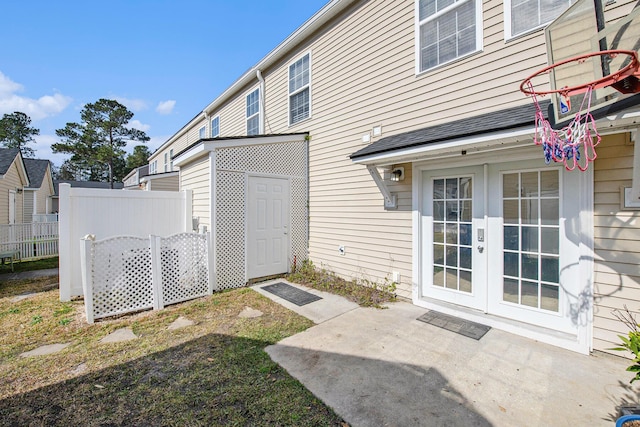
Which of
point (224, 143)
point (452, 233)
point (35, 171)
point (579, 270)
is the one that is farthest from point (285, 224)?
point (35, 171)

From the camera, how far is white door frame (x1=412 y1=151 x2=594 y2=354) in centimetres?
290

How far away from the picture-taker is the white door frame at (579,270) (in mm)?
2904

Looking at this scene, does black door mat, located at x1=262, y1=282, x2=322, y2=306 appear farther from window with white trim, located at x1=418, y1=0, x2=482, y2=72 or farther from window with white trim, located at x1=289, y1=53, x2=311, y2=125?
window with white trim, located at x1=418, y1=0, x2=482, y2=72

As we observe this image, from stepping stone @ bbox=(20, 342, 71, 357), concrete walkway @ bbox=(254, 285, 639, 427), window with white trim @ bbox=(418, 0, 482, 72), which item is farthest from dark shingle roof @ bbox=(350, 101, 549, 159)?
stepping stone @ bbox=(20, 342, 71, 357)

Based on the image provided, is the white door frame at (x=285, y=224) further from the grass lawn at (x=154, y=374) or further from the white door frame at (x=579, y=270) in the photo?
the white door frame at (x=579, y=270)

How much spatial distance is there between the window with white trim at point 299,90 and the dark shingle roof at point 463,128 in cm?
306

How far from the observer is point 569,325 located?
3.08 metres

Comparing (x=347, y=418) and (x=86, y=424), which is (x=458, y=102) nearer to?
(x=347, y=418)

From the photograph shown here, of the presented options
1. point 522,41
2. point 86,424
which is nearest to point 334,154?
point 522,41

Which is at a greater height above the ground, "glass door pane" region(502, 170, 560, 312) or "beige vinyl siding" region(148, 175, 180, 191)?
"beige vinyl siding" region(148, 175, 180, 191)

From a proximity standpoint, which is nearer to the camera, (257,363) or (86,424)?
(86,424)

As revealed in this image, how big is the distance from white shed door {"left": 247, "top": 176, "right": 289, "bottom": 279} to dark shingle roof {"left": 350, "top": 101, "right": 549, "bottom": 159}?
7.73ft

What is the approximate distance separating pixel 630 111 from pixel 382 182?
2868mm

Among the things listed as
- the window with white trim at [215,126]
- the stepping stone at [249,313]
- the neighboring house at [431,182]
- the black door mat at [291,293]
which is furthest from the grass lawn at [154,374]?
the window with white trim at [215,126]
